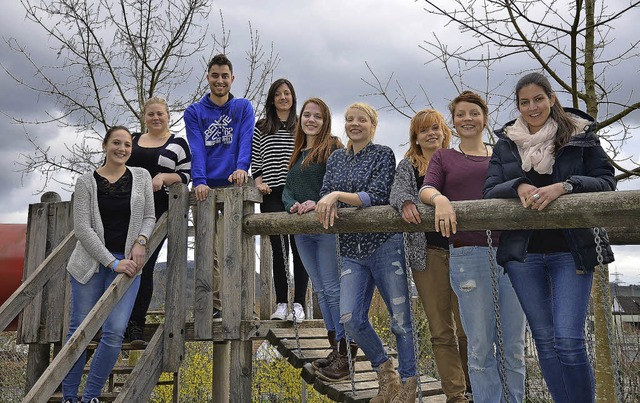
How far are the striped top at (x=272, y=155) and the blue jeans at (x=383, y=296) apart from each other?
108 cm

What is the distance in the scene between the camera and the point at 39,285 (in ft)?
14.4

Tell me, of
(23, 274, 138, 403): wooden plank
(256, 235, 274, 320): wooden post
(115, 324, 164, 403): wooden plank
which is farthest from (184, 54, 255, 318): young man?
(23, 274, 138, 403): wooden plank

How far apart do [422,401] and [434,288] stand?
2.00 ft

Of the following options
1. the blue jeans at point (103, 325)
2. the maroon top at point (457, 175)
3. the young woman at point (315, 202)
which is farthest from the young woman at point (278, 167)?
the maroon top at point (457, 175)

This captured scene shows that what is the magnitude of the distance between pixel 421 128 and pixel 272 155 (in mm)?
1226

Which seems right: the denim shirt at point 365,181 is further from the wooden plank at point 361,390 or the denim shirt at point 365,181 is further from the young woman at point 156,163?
the young woman at point 156,163

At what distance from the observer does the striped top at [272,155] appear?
14.2 ft

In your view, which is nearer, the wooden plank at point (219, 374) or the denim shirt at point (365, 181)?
the denim shirt at point (365, 181)

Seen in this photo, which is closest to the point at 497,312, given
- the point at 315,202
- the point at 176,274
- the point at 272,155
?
the point at 315,202

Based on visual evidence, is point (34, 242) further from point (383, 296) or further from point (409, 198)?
point (409, 198)

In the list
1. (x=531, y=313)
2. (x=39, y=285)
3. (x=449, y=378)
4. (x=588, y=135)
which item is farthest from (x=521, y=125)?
(x=39, y=285)

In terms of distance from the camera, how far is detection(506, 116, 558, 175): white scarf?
108 inches

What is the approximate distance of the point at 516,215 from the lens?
280 cm

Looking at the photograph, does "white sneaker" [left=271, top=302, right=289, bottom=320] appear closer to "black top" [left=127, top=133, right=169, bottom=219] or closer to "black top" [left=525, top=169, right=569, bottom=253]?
"black top" [left=127, top=133, right=169, bottom=219]
